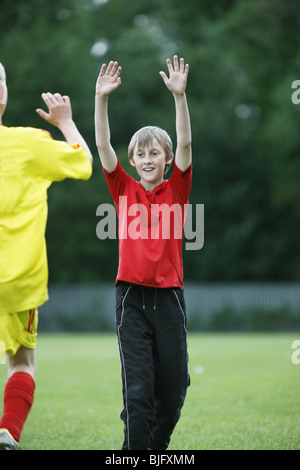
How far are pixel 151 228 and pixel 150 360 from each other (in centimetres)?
75

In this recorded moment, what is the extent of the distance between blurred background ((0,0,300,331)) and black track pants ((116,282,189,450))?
24.8 metres

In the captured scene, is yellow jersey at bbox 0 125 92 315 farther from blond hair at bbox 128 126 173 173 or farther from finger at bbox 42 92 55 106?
blond hair at bbox 128 126 173 173

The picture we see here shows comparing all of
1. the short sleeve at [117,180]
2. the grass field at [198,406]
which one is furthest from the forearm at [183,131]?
the grass field at [198,406]

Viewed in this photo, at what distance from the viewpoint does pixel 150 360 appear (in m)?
3.83

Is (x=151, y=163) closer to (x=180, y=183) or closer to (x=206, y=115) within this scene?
(x=180, y=183)

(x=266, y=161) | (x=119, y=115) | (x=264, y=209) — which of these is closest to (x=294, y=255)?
(x=264, y=209)

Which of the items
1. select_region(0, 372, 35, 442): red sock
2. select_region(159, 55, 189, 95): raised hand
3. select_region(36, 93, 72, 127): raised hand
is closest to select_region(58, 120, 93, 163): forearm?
select_region(36, 93, 72, 127): raised hand

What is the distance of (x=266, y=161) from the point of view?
33094mm

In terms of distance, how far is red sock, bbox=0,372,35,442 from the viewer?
12.2 ft

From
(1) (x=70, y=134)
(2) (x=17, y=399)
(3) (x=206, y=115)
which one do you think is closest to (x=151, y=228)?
(1) (x=70, y=134)

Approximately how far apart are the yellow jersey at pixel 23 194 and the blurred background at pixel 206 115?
25.3 m

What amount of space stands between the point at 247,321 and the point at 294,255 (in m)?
6.10

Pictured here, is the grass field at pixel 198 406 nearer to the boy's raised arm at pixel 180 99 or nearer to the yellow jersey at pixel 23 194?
the yellow jersey at pixel 23 194
